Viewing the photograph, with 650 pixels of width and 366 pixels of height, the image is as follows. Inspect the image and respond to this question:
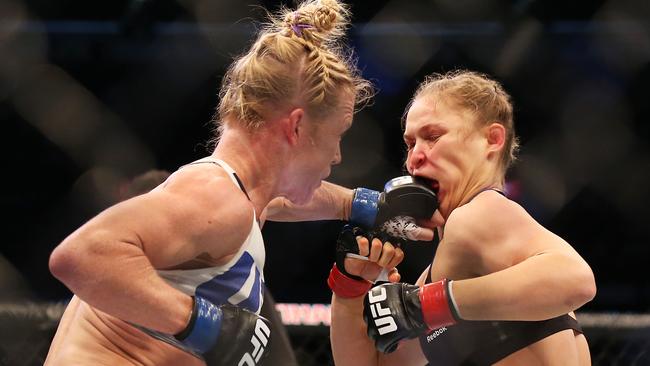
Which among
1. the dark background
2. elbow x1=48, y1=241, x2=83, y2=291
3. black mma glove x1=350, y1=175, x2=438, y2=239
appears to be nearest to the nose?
black mma glove x1=350, y1=175, x2=438, y2=239

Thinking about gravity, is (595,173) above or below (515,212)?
below

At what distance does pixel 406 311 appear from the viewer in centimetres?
156

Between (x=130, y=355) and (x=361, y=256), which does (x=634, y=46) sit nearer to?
(x=361, y=256)

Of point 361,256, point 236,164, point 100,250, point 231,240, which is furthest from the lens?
point 361,256

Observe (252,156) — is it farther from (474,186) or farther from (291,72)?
(474,186)

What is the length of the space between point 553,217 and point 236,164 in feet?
9.90

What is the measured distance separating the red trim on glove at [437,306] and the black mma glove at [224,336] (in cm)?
34

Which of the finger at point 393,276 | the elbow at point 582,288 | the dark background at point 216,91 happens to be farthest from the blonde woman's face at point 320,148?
the dark background at point 216,91

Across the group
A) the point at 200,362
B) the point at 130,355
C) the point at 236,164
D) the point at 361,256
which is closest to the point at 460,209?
the point at 361,256

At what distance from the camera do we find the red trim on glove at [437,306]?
5.03 feet

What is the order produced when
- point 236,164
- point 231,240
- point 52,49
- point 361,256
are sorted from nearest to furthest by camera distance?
point 231,240
point 236,164
point 361,256
point 52,49

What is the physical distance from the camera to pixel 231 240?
1415 millimetres

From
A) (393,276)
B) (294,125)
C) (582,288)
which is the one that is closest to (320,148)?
(294,125)

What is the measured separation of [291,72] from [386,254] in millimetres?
494
